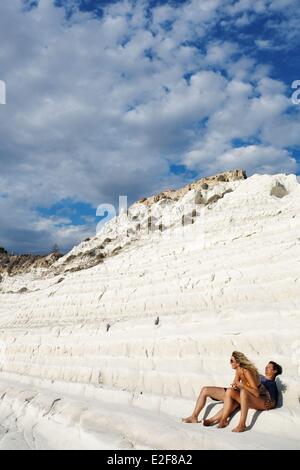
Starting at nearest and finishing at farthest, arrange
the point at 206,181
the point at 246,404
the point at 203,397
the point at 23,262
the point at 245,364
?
the point at 246,404, the point at 245,364, the point at 203,397, the point at 206,181, the point at 23,262

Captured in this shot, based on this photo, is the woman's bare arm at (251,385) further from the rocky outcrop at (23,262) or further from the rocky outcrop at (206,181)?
the rocky outcrop at (23,262)

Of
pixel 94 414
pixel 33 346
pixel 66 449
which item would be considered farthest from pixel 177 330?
pixel 33 346

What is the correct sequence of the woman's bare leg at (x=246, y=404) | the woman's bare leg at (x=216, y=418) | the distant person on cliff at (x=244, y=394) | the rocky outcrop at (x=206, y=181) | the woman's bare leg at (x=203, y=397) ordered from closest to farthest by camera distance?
the woman's bare leg at (x=246, y=404) → the distant person on cliff at (x=244, y=394) → the woman's bare leg at (x=216, y=418) → the woman's bare leg at (x=203, y=397) → the rocky outcrop at (x=206, y=181)

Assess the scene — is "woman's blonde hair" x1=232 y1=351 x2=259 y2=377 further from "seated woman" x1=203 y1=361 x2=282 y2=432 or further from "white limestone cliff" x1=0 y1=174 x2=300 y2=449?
"white limestone cliff" x1=0 y1=174 x2=300 y2=449

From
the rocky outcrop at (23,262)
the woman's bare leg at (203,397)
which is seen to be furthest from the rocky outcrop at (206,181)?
the woman's bare leg at (203,397)

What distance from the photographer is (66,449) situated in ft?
18.2

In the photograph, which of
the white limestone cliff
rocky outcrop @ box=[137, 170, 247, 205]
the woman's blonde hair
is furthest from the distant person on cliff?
rocky outcrop @ box=[137, 170, 247, 205]

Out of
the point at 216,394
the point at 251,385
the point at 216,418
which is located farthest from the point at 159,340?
the point at 251,385

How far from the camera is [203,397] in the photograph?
222 inches

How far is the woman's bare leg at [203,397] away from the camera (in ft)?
18.3

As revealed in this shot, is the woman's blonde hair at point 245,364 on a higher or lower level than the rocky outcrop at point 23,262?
lower

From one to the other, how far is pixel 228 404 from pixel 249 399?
0.92ft

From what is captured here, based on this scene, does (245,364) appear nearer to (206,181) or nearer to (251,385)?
(251,385)

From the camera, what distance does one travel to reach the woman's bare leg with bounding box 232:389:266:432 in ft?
16.5
